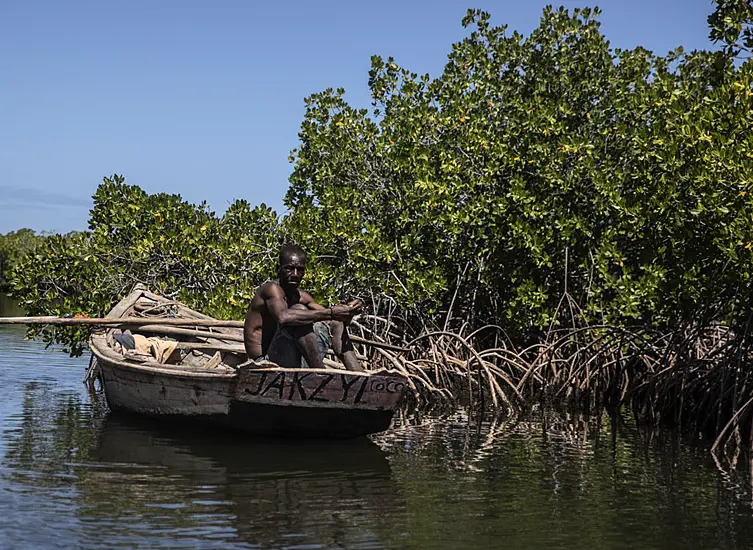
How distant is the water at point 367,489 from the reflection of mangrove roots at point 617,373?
50cm

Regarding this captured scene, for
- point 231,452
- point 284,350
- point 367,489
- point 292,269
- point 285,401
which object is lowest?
point 367,489

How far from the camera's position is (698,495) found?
7035 millimetres

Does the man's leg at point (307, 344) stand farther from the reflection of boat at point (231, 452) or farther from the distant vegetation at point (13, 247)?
the distant vegetation at point (13, 247)

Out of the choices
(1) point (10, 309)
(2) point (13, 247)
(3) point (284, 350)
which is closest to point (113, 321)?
(3) point (284, 350)

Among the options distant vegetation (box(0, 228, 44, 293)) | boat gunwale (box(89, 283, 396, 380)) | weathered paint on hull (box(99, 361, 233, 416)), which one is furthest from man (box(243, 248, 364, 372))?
distant vegetation (box(0, 228, 44, 293))

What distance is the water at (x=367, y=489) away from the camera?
5684 mm

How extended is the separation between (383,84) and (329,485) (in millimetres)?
8935

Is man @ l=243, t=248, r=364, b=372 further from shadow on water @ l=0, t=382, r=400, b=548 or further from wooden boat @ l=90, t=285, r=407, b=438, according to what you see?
shadow on water @ l=0, t=382, r=400, b=548

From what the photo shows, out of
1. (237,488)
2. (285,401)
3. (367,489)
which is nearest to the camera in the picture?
(237,488)

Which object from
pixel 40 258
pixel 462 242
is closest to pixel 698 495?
pixel 462 242

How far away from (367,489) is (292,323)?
5.20 ft

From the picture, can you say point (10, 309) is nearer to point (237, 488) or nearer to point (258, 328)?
point (258, 328)

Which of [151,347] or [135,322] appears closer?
[135,322]

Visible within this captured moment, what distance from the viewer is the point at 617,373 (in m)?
11.5
